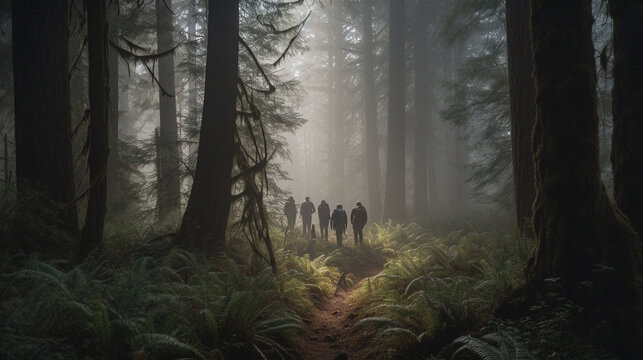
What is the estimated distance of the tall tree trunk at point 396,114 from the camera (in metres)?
18.9

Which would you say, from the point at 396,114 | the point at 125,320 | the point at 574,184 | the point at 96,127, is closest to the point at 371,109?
the point at 396,114

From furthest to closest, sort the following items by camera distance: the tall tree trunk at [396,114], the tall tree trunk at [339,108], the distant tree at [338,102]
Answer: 1. the tall tree trunk at [339,108]
2. the distant tree at [338,102]
3. the tall tree trunk at [396,114]

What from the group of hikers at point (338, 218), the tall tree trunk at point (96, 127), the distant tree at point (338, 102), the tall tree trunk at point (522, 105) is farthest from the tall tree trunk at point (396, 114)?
the tall tree trunk at point (96, 127)

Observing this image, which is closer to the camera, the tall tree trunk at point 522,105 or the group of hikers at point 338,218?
the tall tree trunk at point 522,105

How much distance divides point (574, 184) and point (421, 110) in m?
18.5

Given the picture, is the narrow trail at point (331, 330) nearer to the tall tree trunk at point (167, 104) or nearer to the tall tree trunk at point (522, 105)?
the tall tree trunk at point (522, 105)

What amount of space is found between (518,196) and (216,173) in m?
6.17

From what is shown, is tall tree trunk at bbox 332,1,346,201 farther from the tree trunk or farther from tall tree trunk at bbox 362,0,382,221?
tall tree trunk at bbox 362,0,382,221

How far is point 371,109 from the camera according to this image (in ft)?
83.6

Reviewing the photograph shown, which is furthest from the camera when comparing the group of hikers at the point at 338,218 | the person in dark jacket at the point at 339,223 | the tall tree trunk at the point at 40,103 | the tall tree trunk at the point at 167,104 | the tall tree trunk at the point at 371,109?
the tall tree trunk at the point at 371,109

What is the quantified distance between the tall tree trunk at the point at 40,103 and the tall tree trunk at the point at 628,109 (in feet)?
27.3

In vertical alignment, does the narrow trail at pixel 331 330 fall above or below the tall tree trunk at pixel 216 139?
below

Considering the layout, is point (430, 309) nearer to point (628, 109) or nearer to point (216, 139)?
point (628, 109)

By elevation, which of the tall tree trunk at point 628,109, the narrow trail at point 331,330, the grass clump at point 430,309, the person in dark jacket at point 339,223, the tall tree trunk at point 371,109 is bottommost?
the narrow trail at point 331,330
